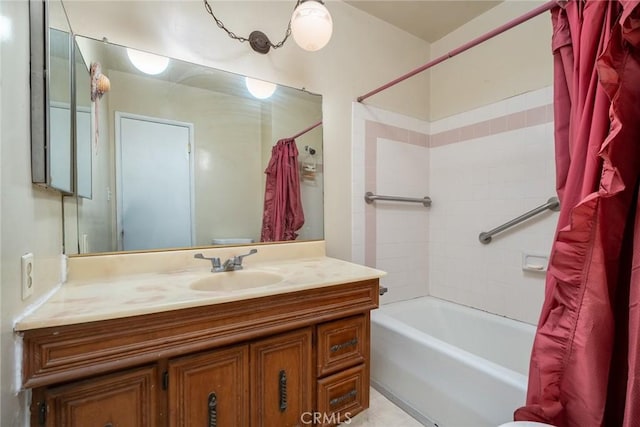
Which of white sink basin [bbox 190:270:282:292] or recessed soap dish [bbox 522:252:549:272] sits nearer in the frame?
white sink basin [bbox 190:270:282:292]

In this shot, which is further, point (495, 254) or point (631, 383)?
point (495, 254)

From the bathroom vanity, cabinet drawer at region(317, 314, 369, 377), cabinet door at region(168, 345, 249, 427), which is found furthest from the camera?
cabinet drawer at region(317, 314, 369, 377)

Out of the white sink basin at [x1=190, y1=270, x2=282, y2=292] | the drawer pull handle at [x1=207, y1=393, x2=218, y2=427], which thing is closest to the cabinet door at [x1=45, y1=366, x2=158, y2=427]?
the drawer pull handle at [x1=207, y1=393, x2=218, y2=427]

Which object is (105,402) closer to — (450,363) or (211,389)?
(211,389)

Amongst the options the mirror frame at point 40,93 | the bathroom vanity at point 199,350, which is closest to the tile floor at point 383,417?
the bathroom vanity at point 199,350

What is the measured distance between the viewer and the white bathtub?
3.82 ft

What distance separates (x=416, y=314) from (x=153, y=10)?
2.28 meters

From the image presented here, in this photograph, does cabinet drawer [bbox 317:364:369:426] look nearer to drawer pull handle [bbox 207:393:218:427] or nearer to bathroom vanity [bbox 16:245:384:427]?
bathroom vanity [bbox 16:245:384:427]

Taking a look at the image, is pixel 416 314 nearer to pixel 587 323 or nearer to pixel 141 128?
pixel 587 323

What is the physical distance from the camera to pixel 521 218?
66.3 inches

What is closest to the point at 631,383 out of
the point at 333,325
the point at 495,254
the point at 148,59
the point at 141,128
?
the point at 333,325

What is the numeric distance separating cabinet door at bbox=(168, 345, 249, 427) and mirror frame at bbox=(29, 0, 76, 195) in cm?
66

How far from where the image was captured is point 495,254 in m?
1.84

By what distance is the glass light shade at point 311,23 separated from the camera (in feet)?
4.31
